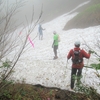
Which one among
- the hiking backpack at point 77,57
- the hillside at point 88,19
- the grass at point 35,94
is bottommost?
the grass at point 35,94

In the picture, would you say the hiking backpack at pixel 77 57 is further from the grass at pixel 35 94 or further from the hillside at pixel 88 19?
the hillside at pixel 88 19

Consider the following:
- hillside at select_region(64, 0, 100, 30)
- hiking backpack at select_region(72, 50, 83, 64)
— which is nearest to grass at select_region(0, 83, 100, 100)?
hiking backpack at select_region(72, 50, 83, 64)

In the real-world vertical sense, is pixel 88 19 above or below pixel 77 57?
above

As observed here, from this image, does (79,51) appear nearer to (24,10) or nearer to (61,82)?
(61,82)

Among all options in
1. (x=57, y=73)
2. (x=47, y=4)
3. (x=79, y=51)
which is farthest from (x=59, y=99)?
(x=47, y=4)

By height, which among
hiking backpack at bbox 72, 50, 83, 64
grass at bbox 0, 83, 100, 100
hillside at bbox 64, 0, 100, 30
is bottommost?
grass at bbox 0, 83, 100, 100

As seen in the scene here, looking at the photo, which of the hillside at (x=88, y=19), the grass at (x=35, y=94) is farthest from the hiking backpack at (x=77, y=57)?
the hillside at (x=88, y=19)

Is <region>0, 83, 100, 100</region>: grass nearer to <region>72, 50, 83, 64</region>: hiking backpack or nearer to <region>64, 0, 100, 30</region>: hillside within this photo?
<region>72, 50, 83, 64</region>: hiking backpack

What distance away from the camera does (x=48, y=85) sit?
7.30 m

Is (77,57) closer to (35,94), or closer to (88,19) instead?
(35,94)

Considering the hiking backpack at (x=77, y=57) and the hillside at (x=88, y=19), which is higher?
the hillside at (x=88, y=19)

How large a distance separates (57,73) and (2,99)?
Result: 408 centimetres

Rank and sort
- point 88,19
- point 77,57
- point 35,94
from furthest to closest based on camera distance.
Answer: point 88,19 < point 77,57 < point 35,94

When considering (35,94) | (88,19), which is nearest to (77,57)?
(35,94)
